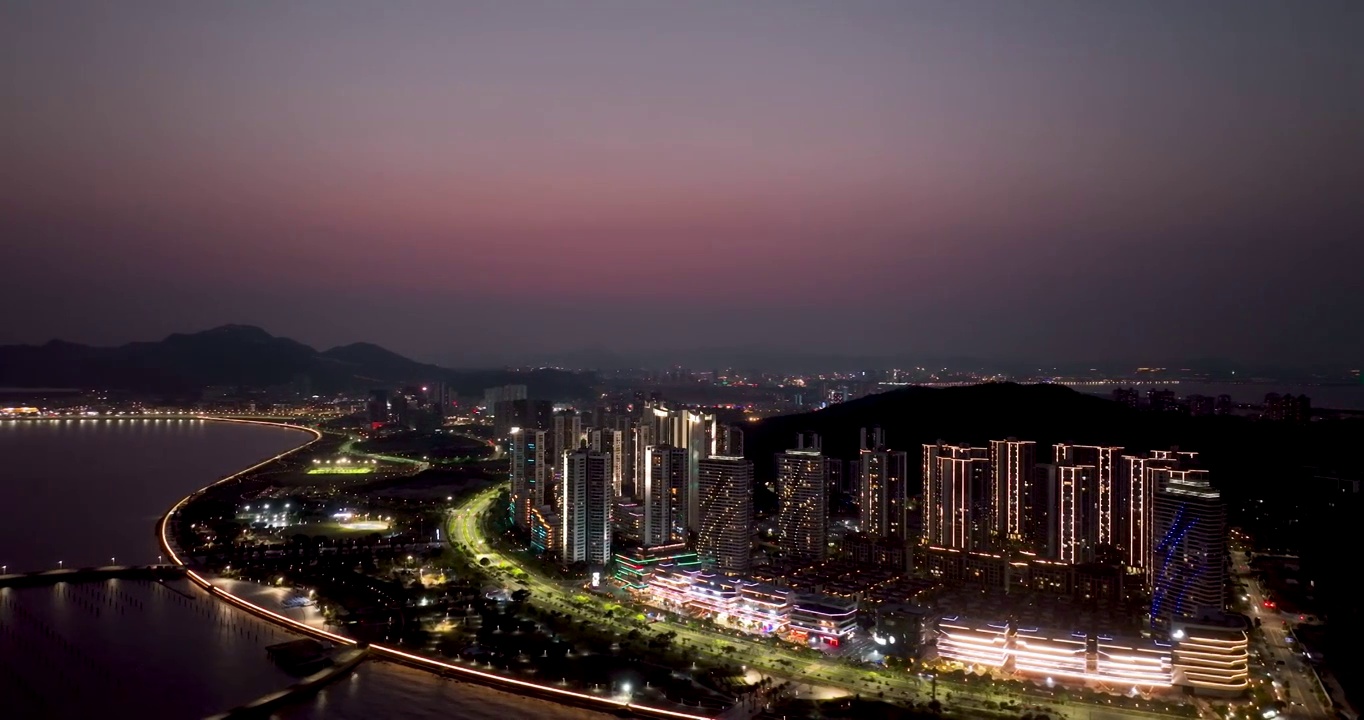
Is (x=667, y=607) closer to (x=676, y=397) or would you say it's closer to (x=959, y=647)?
Result: (x=959, y=647)

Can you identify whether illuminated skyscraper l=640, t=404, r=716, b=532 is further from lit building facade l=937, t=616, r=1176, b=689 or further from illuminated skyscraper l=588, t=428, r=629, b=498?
lit building facade l=937, t=616, r=1176, b=689

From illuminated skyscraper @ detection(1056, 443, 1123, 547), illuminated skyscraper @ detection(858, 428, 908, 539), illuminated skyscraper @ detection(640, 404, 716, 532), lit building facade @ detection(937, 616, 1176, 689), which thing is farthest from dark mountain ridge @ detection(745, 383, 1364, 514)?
lit building facade @ detection(937, 616, 1176, 689)

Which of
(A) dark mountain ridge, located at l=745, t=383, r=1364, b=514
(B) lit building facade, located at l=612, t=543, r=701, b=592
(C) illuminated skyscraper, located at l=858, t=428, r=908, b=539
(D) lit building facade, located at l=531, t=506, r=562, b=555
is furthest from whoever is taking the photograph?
(A) dark mountain ridge, located at l=745, t=383, r=1364, b=514

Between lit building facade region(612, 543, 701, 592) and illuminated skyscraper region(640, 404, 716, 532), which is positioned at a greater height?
illuminated skyscraper region(640, 404, 716, 532)

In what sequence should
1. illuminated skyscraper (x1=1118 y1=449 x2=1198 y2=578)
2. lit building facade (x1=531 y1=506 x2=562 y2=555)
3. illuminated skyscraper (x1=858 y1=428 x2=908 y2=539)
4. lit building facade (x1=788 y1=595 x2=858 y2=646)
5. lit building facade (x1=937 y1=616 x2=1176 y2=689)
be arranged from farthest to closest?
illuminated skyscraper (x1=858 y1=428 x2=908 y2=539) → lit building facade (x1=531 y1=506 x2=562 y2=555) → illuminated skyscraper (x1=1118 y1=449 x2=1198 y2=578) → lit building facade (x1=788 y1=595 x2=858 y2=646) → lit building facade (x1=937 y1=616 x2=1176 y2=689)

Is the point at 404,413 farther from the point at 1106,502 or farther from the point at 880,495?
the point at 1106,502

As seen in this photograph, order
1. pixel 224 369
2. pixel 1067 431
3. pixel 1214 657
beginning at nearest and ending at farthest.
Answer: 1. pixel 1214 657
2. pixel 1067 431
3. pixel 224 369

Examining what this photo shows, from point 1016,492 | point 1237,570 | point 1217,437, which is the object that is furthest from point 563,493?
point 1217,437

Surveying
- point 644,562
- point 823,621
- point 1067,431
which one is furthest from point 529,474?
point 1067,431

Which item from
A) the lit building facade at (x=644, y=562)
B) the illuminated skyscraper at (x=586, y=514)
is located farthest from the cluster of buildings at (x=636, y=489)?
the lit building facade at (x=644, y=562)
